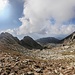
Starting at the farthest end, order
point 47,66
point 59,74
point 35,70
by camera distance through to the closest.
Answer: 1. point 47,66
2. point 35,70
3. point 59,74

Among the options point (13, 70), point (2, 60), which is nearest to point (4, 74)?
point (13, 70)

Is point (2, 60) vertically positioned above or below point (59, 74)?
above

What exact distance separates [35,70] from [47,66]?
3.01m

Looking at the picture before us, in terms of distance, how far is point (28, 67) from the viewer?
1118 inches

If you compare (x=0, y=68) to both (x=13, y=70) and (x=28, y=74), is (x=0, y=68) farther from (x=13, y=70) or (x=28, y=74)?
(x=28, y=74)

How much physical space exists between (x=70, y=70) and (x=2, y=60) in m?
11.6

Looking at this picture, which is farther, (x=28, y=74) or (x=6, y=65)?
(x=6, y=65)

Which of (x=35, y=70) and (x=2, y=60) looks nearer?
(x=35, y=70)

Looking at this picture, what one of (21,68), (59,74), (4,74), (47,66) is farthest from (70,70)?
(4,74)

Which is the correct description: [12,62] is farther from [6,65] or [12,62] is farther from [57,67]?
[57,67]

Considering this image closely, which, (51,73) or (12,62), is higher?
(12,62)

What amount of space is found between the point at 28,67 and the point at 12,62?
3332 mm

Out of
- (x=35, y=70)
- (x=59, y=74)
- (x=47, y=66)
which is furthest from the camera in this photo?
(x=47, y=66)

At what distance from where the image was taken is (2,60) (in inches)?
1238
